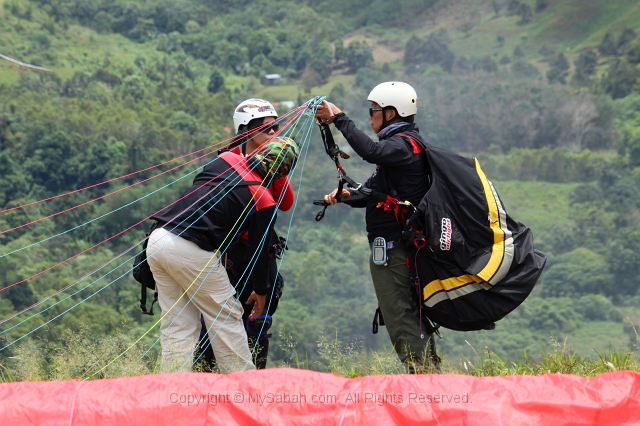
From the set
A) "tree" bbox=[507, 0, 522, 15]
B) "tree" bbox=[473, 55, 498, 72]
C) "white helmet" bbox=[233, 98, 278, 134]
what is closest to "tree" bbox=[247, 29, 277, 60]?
"tree" bbox=[473, 55, 498, 72]

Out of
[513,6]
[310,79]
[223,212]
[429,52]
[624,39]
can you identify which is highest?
[513,6]

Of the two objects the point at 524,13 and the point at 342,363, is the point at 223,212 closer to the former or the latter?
the point at 342,363

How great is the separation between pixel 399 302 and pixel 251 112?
3.66 feet

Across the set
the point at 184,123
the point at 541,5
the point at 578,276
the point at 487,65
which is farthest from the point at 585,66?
the point at 184,123

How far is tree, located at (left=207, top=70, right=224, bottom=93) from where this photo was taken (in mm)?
86250

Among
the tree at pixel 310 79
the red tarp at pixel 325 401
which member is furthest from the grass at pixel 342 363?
the tree at pixel 310 79

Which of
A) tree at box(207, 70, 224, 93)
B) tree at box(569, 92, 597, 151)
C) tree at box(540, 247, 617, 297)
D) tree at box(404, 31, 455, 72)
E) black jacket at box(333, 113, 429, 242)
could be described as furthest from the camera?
tree at box(404, 31, 455, 72)

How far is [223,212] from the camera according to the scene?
158 inches

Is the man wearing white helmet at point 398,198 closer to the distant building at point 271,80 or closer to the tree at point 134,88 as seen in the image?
the tree at point 134,88

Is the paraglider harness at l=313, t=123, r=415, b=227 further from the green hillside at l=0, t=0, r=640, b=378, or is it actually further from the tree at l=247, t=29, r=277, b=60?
the tree at l=247, t=29, r=277, b=60

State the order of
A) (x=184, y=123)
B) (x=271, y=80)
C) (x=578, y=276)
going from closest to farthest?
(x=578, y=276), (x=184, y=123), (x=271, y=80)

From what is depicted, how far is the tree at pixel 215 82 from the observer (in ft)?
283

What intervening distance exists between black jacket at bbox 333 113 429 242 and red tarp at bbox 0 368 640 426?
45.3 inches

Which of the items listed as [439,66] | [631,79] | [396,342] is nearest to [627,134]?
[631,79]
